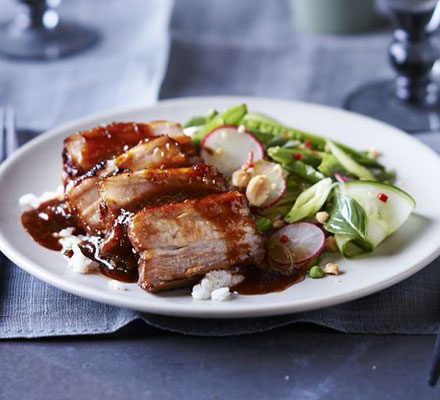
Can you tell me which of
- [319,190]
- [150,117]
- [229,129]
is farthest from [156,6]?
[319,190]

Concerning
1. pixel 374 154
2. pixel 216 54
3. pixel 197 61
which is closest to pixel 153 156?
pixel 374 154

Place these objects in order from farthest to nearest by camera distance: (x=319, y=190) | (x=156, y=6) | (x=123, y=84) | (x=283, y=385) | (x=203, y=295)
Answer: (x=156, y=6)
(x=123, y=84)
(x=319, y=190)
(x=203, y=295)
(x=283, y=385)

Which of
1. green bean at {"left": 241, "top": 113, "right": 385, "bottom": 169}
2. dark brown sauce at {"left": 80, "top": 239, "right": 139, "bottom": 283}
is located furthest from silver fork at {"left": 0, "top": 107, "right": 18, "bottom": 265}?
dark brown sauce at {"left": 80, "top": 239, "right": 139, "bottom": 283}

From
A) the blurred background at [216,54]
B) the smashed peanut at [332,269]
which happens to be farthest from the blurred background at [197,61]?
the smashed peanut at [332,269]

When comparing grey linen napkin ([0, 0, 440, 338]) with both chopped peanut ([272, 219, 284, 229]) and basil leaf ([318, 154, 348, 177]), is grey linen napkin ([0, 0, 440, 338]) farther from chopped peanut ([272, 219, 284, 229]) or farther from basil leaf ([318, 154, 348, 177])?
basil leaf ([318, 154, 348, 177])

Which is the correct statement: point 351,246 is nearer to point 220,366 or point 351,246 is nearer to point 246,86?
point 220,366

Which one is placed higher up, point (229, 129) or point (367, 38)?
point (229, 129)

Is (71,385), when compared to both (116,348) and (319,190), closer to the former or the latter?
(116,348)
